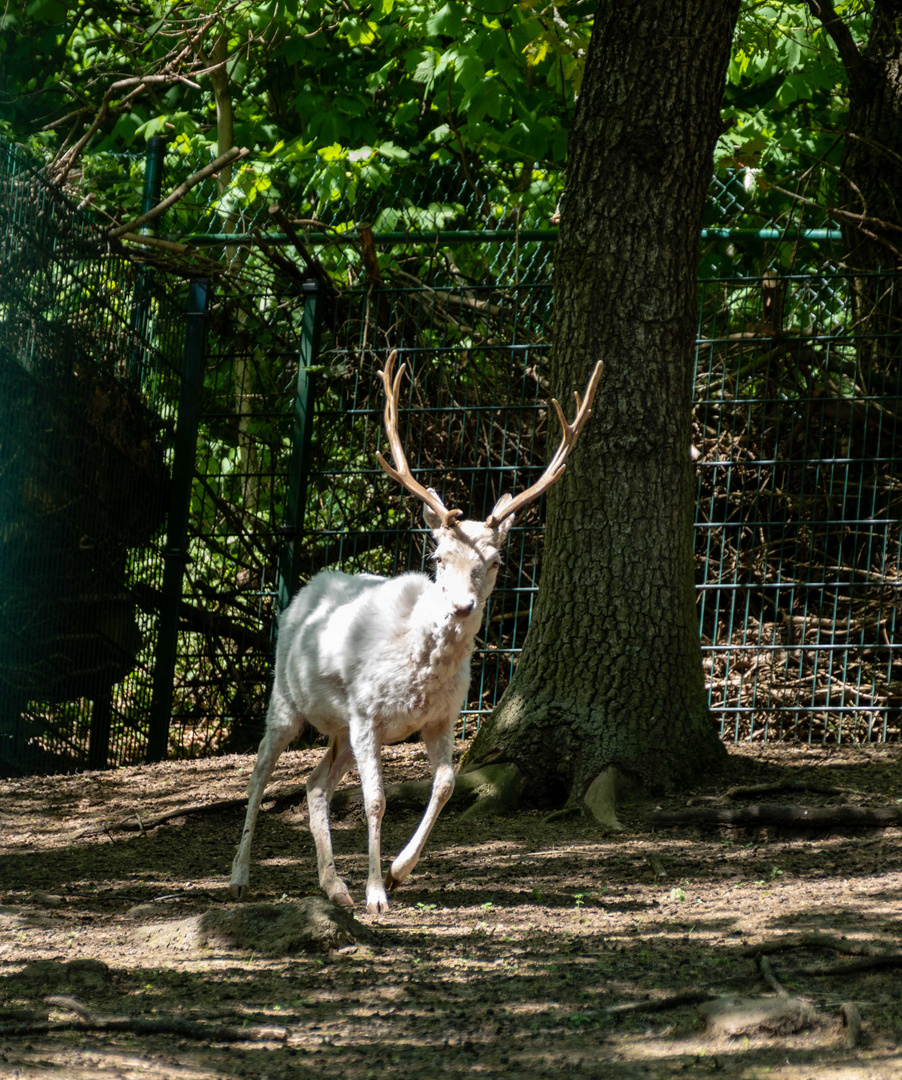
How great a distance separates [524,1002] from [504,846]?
1.94 meters

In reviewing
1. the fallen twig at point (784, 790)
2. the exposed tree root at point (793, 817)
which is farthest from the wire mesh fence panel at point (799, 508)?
the exposed tree root at point (793, 817)

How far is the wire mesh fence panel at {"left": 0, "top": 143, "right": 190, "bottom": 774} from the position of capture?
6.33m

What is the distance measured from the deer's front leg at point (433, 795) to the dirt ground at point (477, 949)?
17cm

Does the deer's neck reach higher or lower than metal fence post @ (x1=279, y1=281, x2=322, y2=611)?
lower

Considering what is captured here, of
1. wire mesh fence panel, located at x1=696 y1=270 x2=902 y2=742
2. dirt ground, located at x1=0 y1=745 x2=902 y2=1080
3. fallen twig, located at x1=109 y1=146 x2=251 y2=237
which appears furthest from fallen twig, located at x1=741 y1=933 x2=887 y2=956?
fallen twig, located at x1=109 y1=146 x2=251 y2=237

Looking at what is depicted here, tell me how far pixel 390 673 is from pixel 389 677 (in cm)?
2

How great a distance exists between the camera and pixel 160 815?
19.5 ft

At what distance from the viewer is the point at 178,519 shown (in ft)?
24.9

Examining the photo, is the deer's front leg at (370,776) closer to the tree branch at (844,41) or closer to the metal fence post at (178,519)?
the metal fence post at (178,519)

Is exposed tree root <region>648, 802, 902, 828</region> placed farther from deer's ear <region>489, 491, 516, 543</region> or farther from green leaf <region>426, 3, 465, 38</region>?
green leaf <region>426, 3, 465, 38</region>

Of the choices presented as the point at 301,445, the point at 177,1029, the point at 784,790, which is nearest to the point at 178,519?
the point at 301,445

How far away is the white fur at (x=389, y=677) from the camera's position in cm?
462

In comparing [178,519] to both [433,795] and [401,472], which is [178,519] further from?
[433,795]

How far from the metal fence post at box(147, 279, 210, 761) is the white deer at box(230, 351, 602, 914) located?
2.38 m
